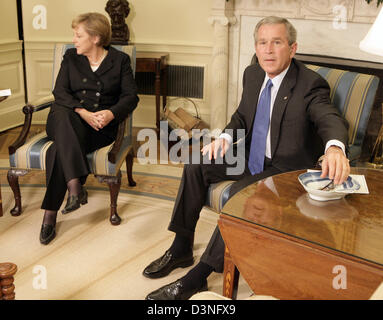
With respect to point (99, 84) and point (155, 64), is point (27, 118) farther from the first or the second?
point (155, 64)

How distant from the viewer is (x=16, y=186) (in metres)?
3.36

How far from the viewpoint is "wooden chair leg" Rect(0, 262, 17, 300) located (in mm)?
1611

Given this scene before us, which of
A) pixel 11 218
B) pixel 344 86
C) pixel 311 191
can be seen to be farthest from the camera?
pixel 11 218

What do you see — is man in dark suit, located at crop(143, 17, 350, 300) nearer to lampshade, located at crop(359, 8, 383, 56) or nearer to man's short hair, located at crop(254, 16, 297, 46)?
man's short hair, located at crop(254, 16, 297, 46)

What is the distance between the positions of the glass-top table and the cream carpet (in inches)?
29.9

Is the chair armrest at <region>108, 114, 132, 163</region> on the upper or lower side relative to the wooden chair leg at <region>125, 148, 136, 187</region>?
upper

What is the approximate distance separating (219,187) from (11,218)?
152 cm

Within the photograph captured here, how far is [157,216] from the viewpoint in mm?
3473

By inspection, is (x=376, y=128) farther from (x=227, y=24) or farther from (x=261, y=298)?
(x=261, y=298)

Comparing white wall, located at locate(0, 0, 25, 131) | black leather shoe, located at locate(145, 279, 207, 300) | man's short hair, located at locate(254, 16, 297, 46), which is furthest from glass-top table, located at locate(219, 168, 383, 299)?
white wall, located at locate(0, 0, 25, 131)

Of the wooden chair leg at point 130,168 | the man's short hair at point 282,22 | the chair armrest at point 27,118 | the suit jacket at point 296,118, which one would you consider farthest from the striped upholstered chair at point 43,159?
the man's short hair at point 282,22

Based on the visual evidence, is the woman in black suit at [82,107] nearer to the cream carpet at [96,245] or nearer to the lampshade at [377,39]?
the cream carpet at [96,245]

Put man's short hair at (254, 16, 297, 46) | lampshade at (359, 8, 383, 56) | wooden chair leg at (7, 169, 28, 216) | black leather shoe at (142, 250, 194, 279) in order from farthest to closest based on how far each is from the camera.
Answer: wooden chair leg at (7, 169, 28, 216)
black leather shoe at (142, 250, 194, 279)
man's short hair at (254, 16, 297, 46)
lampshade at (359, 8, 383, 56)
